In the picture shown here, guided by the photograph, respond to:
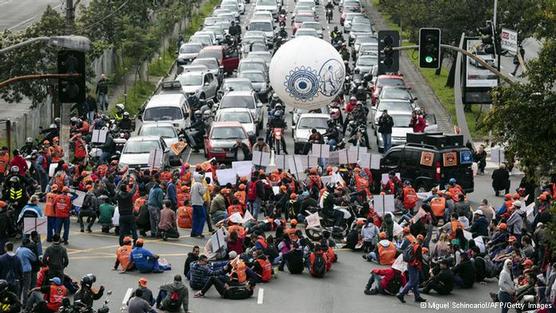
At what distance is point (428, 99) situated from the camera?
67.2 meters

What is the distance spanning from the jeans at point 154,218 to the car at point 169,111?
14017 mm

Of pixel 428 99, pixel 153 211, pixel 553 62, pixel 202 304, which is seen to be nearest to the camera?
pixel 202 304

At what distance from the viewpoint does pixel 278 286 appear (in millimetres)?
33094

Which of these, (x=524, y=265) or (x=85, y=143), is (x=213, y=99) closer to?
(x=85, y=143)

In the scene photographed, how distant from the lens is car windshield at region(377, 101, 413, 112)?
55.1 m

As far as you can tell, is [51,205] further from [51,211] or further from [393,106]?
[393,106]

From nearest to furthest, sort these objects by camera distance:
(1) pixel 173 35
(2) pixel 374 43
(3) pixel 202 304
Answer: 1. (3) pixel 202 304
2. (2) pixel 374 43
3. (1) pixel 173 35

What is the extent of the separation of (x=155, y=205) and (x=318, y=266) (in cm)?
533

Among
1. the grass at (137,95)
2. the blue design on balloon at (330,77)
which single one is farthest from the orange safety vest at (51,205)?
the grass at (137,95)

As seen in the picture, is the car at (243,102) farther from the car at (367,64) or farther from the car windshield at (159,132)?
the car at (367,64)

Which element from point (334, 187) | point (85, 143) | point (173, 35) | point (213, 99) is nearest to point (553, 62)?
point (334, 187)

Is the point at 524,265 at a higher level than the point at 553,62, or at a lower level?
lower

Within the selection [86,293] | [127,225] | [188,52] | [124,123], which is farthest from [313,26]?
[86,293]

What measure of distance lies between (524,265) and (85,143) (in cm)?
1873
